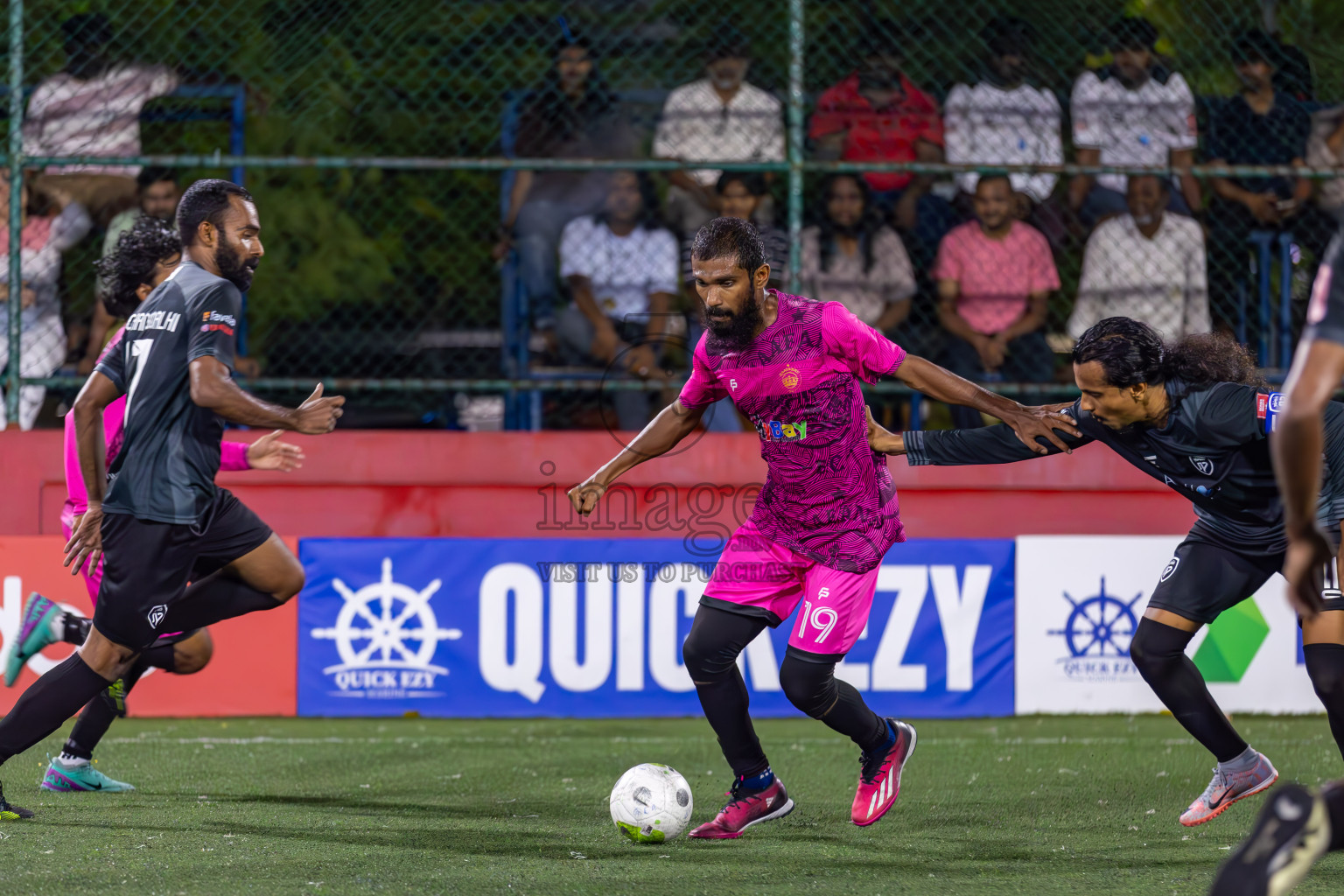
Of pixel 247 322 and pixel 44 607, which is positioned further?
pixel 247 322

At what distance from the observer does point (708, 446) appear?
8711 millimetres

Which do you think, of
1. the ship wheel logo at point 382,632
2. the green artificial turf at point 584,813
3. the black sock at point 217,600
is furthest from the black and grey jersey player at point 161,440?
the ship wheel logo at point 382,632

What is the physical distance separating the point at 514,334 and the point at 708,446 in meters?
1.39

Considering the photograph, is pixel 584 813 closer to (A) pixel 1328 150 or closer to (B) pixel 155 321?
(B) pixel 155 321

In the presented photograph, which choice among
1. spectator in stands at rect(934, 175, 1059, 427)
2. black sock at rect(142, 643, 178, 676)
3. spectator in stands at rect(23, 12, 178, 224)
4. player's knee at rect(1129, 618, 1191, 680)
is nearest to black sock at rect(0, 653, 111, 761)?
black sock at rect(142, 643, 178, 676)

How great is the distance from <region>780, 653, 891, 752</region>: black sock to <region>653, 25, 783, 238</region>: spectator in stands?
14.8ft

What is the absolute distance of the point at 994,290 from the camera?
8.86m

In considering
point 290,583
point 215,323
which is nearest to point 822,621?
point 290,583

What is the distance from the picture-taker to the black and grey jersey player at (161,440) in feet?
16.0

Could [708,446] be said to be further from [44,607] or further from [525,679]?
[44,607]

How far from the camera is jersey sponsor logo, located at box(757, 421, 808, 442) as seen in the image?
494cm

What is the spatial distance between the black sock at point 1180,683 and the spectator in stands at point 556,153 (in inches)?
188

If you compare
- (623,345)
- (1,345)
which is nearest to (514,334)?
(623,345)

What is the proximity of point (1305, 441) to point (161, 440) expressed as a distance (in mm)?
3672
